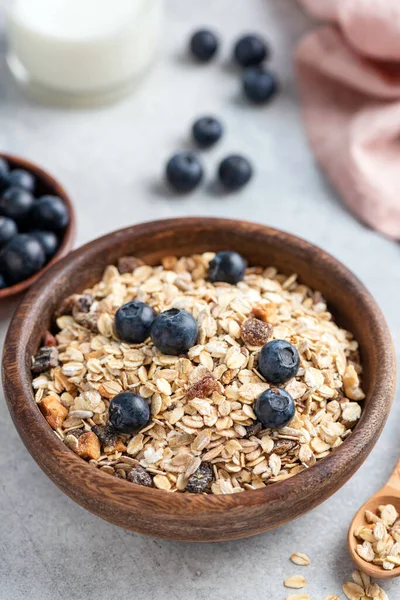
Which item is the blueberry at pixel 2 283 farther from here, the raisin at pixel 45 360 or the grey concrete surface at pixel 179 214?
the raisin at pixel 45 360

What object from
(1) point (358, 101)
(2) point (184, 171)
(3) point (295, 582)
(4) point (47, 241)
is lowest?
(3) point (295, 582)

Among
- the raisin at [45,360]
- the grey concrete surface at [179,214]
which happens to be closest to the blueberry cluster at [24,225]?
the grey concrete surface at [179,214]

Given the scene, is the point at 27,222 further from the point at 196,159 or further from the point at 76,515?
the point at 76,515

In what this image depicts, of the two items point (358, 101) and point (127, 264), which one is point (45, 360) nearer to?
point (127, 264)

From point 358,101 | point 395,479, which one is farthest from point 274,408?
point 358,101

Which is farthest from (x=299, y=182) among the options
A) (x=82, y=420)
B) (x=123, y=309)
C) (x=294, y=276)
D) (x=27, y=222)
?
(x=82, y=420)

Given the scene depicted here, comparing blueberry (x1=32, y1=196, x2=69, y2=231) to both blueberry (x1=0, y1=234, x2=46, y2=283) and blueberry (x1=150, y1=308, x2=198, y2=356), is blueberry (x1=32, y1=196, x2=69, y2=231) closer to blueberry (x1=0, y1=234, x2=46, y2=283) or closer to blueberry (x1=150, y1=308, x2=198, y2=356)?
blueberry (x1=0, y1=234, x2=46, y2=283)
